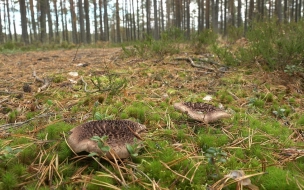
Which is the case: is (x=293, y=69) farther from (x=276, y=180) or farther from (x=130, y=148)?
(x=130, y=148)

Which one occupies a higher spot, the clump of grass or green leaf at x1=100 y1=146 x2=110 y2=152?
green leaf at x1=100 y1=146 x2=110 y2=152

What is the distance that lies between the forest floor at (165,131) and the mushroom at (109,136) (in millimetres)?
120

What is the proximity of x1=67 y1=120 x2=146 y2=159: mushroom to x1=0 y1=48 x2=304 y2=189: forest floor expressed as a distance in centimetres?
12

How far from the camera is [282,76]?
440 cm

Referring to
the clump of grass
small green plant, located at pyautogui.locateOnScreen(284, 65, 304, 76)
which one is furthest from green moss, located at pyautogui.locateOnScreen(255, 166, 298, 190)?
small green plant, located at pyautogui.locateOnScreen(284, 65, 304, 76)

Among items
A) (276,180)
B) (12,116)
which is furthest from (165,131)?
(12,116)

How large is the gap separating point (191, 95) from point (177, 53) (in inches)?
137

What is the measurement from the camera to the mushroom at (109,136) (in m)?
1.75

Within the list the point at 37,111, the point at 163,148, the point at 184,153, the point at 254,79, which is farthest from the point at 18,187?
the point at 254,79

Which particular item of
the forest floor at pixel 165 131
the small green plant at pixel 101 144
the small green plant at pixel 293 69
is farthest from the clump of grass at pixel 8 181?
the small green plant at pixel 293 69

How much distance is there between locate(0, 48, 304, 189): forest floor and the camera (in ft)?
5.54

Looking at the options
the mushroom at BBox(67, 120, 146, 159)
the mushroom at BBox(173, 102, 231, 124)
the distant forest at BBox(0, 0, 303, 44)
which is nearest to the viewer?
the mushroom at BBox(67, 120, 146, 159)

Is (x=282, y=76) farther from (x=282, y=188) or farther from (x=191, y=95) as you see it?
(x=282, y=188)

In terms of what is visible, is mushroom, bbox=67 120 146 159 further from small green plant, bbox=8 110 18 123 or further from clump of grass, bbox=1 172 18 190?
small green plant, bbox=8 110 18 123
